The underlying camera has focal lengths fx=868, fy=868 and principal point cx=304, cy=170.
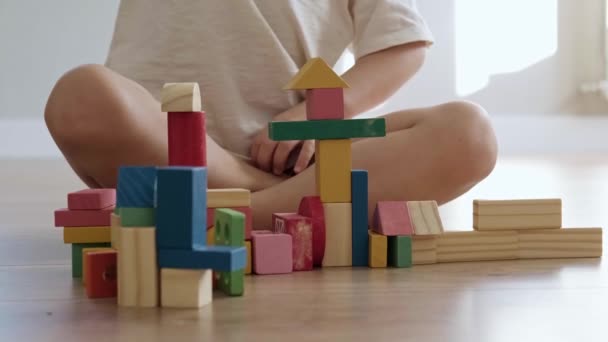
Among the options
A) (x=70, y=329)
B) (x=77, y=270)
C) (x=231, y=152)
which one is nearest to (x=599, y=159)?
(x=231, y=152)

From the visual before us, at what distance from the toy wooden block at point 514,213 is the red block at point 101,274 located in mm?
395

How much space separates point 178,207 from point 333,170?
26 cm

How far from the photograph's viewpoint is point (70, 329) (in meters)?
0.62

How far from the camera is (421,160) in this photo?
1063mm

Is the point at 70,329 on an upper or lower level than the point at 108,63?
lower

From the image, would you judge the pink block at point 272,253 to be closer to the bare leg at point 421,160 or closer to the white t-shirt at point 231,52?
the bare leg at point 421,160

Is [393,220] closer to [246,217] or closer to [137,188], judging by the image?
[246,217]

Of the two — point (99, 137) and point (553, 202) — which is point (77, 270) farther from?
point (553, 202)

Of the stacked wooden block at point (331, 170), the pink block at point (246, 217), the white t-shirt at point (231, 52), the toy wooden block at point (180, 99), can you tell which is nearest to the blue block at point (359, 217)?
the stacked wooden block at point (331, 170)

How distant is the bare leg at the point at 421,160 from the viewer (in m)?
1.04

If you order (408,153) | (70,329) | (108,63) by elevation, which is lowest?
(70,329)

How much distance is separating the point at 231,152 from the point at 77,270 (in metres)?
0.44

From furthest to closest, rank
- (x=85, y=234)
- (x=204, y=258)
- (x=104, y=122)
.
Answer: (x=104, y=122) < (x=85, y=234) < (x=204, y=258)

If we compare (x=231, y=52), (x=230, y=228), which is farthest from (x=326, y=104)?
(x=231, y=52)
